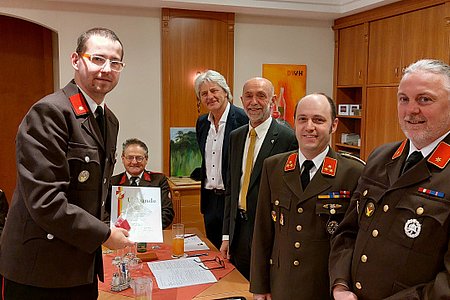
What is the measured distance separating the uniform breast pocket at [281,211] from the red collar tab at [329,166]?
187 mm

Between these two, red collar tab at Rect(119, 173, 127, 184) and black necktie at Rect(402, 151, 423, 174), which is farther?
red collar tab at Rect(119, 173, 127, 184)

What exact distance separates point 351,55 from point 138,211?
393cm

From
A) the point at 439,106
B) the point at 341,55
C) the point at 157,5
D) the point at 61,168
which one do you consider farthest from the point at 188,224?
the point at 439,106

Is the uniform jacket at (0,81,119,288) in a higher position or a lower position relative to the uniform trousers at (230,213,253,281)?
higher

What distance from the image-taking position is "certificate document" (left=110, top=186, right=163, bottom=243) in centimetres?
181

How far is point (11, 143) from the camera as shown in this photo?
4832 mm

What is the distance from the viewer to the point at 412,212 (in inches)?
53.3

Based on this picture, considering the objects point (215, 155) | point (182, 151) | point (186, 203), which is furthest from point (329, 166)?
point (182, 151)

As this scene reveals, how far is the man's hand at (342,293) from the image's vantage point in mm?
1492

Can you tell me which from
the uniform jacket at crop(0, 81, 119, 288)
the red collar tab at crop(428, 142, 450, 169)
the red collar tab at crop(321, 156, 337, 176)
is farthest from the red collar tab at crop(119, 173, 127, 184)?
the red collar tab at crop(428, 142, 450, 169)

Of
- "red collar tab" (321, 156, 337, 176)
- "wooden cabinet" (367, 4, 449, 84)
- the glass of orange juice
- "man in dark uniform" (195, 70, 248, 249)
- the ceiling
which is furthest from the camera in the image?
the ceiling

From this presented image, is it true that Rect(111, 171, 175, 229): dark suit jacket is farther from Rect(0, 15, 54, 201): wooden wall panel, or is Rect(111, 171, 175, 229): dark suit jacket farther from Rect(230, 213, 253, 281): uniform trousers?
Rect(0, 15, 54, 201): wooden wall panel

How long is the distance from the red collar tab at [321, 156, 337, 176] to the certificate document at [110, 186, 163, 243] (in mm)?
750

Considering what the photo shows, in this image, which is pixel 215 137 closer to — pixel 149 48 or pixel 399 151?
pixel 399 151
